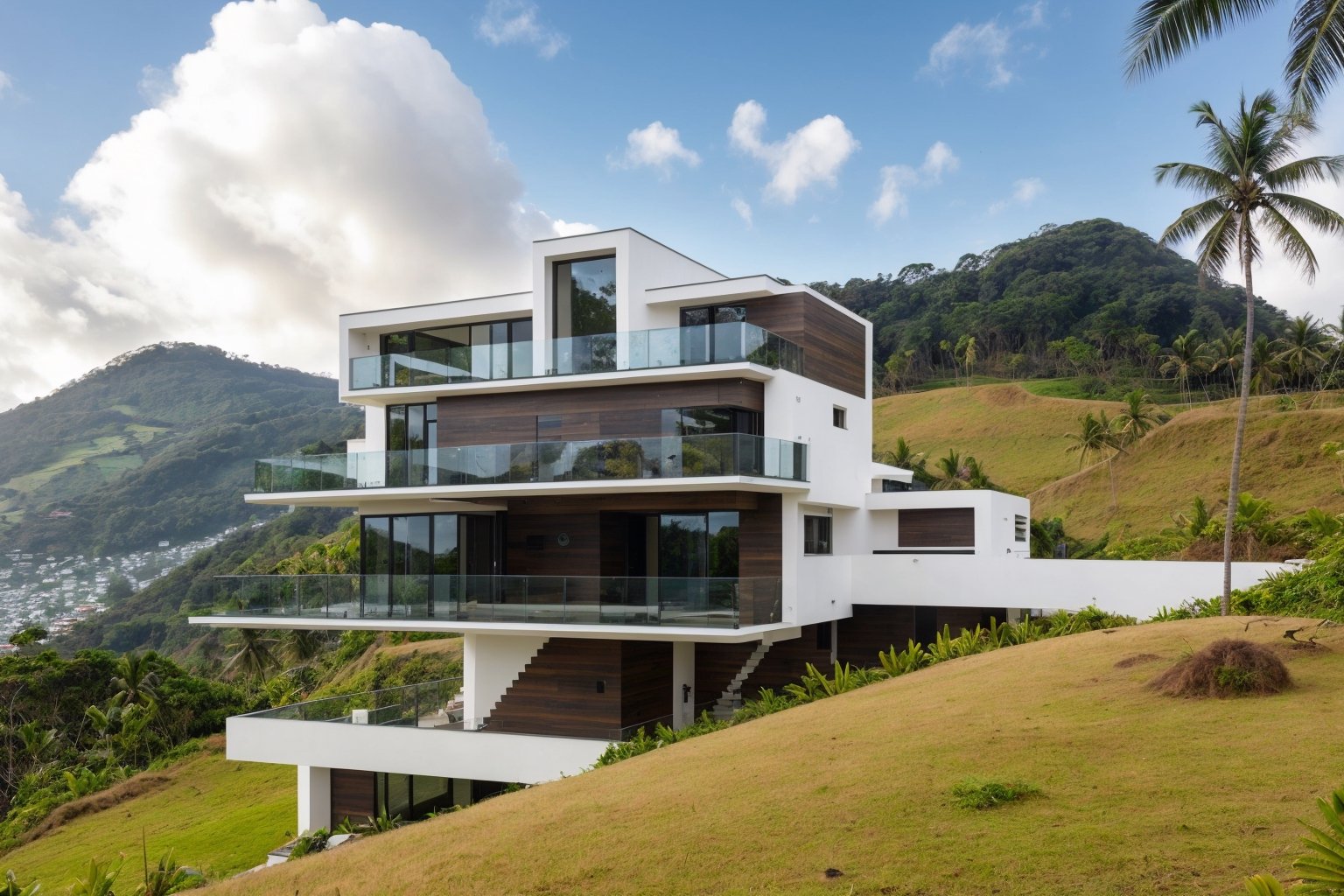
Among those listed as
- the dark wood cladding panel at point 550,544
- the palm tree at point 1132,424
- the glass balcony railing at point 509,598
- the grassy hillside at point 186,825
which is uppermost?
the palm tree at point 1132,424

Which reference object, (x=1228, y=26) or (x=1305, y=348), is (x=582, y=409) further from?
(x=1305, y=348)

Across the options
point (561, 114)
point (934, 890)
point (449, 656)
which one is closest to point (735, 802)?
point (934, 890)

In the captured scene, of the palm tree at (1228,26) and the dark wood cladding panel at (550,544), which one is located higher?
the palm tree at (1228,26)

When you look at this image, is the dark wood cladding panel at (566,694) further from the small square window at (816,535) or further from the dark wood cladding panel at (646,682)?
the small square window at (816,535)

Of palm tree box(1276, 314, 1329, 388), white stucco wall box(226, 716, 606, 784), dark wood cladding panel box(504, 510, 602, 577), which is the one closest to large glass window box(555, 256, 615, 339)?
dark wood cladding panel box(504, 510, 602, 577)

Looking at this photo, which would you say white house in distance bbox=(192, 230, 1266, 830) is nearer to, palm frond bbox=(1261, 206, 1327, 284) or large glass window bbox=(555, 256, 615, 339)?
large glass window bbox=(555, 256, 615, 339)

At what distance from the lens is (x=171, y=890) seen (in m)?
14.4

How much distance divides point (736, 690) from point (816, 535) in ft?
13.3

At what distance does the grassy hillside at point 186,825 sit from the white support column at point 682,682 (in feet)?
31.7

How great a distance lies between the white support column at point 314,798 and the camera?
875 inches

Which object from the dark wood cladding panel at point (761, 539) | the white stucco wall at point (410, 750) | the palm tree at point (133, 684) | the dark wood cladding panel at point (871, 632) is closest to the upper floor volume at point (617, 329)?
the dark wood cladding panel at point (761, 539)

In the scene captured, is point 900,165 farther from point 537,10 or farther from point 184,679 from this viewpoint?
point 184,679

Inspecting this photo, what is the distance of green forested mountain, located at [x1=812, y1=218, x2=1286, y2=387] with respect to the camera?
3022 inches

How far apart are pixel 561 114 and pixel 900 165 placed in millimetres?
34034
